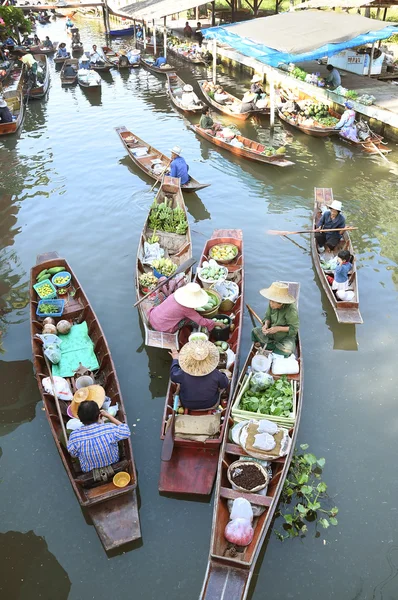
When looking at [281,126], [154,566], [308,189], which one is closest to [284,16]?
[281,126]

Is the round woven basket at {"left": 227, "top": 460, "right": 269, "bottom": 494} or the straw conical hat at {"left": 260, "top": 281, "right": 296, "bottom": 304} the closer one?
the round woven basket at {"left": 227, "top": 460, "right": 269, "bottom": 494}

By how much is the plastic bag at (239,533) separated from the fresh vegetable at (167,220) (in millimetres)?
7138

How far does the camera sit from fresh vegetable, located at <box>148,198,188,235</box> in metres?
10.7

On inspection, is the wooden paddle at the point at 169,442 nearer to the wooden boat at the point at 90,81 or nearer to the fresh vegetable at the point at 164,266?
the fresh vegetable at the point at 164,266

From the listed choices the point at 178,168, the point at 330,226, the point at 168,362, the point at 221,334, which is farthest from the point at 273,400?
the point at 178,168

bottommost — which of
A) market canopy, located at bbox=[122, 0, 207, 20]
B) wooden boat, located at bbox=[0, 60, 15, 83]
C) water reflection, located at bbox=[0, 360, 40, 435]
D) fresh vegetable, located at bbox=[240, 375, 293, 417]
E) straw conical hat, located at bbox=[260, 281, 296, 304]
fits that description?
water reflection, located at bbox=[0, 360, 40, 435]

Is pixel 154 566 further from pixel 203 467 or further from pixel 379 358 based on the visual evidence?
pixel 379 358

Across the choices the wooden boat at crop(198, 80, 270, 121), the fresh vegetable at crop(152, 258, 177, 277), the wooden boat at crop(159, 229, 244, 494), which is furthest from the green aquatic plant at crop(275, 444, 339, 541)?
the wooden boat at crop(198, 80, 270, 121)

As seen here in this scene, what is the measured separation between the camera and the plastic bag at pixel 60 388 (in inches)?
256

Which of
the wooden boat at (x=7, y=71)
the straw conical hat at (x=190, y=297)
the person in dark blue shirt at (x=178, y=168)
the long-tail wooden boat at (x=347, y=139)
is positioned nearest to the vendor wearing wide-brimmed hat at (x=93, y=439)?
the straw conical hat at (x=190, y=297)

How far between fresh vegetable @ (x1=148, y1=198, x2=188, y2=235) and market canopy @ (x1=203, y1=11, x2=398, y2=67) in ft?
29.3

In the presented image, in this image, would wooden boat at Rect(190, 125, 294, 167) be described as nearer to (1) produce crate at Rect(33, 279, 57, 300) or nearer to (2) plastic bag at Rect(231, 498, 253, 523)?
(1) produce crate at Rect(33, 279, 57, 300)

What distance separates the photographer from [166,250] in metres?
10.4

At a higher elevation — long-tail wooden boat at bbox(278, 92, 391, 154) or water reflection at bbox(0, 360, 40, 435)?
long-tail wooden boat at bbox(278, 92, 391, 154)
